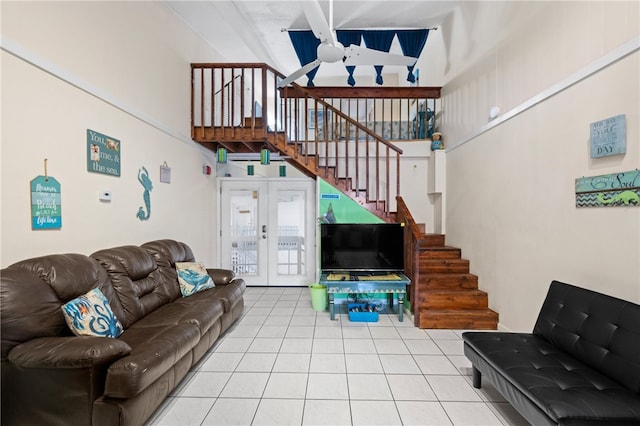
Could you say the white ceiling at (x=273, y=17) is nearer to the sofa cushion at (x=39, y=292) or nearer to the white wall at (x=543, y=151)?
the white wall at (x=543, y=151)

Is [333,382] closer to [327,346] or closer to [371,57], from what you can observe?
[327,346]

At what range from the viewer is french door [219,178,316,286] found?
5.55 metres

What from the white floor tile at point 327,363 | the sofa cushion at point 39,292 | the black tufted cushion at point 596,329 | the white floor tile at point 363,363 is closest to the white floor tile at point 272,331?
the white floor tile at point 327,363

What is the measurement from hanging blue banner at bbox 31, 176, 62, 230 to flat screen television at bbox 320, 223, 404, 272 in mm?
2984

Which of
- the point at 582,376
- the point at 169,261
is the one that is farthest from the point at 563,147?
the point at 169,261

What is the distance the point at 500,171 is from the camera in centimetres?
348

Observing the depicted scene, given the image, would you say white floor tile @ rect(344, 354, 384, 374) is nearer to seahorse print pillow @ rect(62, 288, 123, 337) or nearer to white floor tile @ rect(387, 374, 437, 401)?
white floor tile @ rect(387, 374, 437, 401)

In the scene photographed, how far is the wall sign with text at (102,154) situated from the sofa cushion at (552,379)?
372cm

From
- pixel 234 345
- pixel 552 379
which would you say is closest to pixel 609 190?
pixel 552 379

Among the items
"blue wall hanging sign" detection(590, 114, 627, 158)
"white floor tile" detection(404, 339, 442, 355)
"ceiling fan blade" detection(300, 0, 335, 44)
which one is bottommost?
"white floor tile" detection(404, 339, 442, 355)

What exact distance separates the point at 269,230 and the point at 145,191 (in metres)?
2.44

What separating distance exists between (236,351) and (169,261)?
1.35m

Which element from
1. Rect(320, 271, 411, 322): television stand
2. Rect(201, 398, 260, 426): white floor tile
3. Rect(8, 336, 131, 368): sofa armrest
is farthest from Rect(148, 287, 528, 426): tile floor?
Rect(8, 336, 131, 368): sofa armrest

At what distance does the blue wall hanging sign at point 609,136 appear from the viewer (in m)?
2.01
